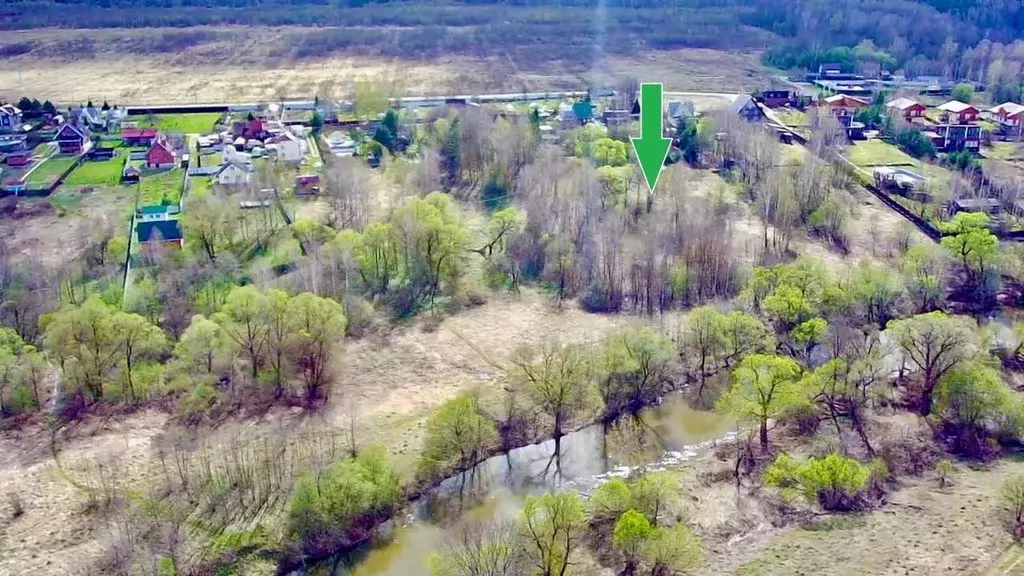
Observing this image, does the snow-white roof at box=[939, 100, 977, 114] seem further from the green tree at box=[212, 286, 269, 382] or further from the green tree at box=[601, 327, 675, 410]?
the green tree at box=[212, 286, 269, 382]

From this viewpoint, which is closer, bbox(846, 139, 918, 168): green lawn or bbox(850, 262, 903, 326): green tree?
bbox(850, 262, 903, 326): green tree

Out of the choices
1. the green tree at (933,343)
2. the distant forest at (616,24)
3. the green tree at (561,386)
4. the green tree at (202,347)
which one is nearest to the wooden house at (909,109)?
the distant forest at (616,24)

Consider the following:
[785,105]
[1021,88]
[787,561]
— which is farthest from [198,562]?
[1021,88]

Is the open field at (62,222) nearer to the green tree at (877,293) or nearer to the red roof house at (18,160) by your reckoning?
the red roof house at (18,160)

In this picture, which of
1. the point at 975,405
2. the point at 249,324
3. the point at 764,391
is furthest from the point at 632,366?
the point at 249,324

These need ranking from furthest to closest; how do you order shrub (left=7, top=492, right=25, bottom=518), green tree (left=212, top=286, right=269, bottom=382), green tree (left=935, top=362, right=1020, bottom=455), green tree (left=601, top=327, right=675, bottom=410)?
green tree (left=212, top=286, right=269, bottom=382) → green tree (left=601, top=327, right=675, bottom=410) → green tree (left=935, top=362, right=1020, bottom=455) → shrub (left=7, top=492, right=25, bottom=518)

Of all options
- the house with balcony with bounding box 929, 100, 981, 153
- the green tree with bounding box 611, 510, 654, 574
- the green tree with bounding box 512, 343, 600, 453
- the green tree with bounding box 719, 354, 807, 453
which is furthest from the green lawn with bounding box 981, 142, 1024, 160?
the green tree with bounding box 611, 510, 654, 574

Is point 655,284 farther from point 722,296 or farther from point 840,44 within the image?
point 840,44

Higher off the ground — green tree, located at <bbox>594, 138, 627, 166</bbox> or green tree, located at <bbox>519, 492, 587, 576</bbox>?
green tree, located at <bbox>594, 138, 627, 166</bbox>
